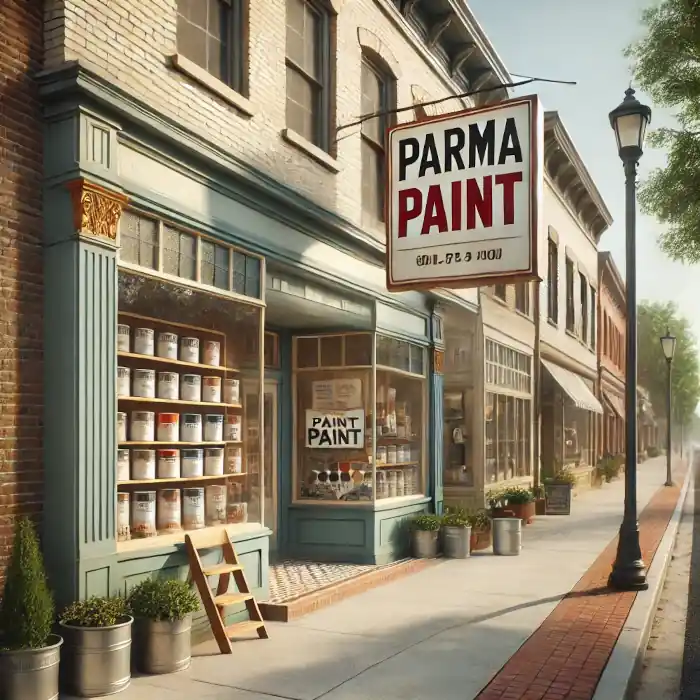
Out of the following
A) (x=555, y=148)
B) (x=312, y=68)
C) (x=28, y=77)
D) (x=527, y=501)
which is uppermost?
(x=555, y=148)

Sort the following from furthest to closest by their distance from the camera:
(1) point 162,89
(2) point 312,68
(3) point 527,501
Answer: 1. (3) point 527,501
2. (2) point 312,68
3. (1) point 162,89

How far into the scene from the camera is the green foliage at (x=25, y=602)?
5688mm

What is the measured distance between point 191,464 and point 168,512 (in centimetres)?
59

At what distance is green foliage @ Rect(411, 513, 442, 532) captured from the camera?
1259cm

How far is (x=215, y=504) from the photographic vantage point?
8461 millimetres

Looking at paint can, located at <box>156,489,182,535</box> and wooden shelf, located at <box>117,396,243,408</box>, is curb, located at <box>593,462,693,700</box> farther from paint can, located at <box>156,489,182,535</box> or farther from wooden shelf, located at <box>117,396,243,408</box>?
wooden shelf, located at <box>117,396,243,408</box>

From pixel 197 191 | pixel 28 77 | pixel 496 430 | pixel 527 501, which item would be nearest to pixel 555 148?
pixel 496 430

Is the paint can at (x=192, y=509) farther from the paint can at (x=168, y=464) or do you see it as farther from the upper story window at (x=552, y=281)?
the upper story window at (x=552, y=281)

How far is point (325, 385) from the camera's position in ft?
39.7

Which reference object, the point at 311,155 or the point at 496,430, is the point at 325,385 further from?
the point at 496,430

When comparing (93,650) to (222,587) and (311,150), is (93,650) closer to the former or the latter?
(222,587)

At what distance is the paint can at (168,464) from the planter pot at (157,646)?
1520mm

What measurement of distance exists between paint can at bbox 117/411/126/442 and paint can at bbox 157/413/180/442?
1.70ft

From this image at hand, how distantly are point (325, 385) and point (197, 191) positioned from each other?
4692 mm
